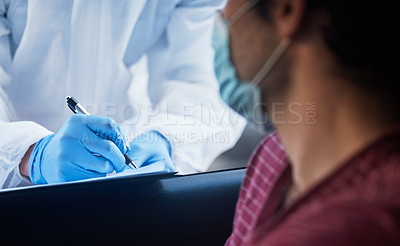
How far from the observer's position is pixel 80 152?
0.85 metres

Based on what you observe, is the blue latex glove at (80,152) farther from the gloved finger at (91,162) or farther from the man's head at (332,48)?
the man's head at (332,48)

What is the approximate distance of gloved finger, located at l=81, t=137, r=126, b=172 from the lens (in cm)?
85

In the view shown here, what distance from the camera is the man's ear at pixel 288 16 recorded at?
351mm

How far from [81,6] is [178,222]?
618mm

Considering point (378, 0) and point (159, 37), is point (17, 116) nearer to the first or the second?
point (159, 37)

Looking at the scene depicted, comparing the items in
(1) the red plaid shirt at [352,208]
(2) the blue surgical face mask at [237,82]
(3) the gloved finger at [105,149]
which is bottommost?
(3) the gloved finger at [105,149]

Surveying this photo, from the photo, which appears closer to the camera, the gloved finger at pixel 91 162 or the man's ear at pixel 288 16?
the man's ear at pixel 288 16

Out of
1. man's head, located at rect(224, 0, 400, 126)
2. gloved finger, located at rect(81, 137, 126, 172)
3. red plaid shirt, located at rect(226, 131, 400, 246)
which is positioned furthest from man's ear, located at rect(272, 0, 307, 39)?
gloved finger, located at rect(81, 137, 126, 172)

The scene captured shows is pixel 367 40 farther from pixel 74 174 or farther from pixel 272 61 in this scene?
pixel 74 174

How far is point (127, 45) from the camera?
1181 mm

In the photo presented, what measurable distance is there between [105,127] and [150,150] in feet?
0.41

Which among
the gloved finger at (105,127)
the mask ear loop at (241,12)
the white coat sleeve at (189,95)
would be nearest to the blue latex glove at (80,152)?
the gloved finger at (105,127)

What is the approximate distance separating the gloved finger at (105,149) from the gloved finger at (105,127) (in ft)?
0.08

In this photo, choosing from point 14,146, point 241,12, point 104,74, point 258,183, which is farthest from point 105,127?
point 241,12
